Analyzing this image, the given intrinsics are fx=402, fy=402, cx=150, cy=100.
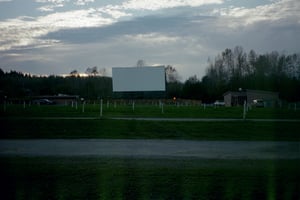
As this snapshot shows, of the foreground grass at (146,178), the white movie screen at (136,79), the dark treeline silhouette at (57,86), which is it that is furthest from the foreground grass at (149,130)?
the dark treeline silhouette at (57,86)

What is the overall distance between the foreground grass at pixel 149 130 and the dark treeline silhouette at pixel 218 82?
56.9m

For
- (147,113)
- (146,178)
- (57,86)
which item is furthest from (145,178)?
(57,86)

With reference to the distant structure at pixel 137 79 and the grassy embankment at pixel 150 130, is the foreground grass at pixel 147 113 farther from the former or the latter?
the grassy embankment at pixel 150 130

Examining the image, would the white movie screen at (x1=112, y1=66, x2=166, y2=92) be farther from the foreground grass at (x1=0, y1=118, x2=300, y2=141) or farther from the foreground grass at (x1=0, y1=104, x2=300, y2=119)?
the foreground grass at (x1=0, y1=118, x2=300, y2=141)

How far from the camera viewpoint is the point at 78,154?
1259cm

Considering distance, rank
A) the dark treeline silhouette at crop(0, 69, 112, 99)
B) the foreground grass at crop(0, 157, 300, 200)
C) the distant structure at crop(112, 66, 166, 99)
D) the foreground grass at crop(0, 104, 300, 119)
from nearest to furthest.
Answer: the foreground grass at crop(0, 157, 300, 200), the foreground grass at crop(0, 104, 300, 119), the distant structure at crop(112, 66, 166, 99), the dark treeline silhouette at crop(0, 69, 112, 99)

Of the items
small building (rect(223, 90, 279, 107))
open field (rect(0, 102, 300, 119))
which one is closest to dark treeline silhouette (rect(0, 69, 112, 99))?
small building (rect(223, 90, 279, 107))

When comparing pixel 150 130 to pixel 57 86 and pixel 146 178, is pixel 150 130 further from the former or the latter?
pixel 57 86

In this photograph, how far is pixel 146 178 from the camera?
27.8ft

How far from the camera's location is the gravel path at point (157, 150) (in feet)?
41.2

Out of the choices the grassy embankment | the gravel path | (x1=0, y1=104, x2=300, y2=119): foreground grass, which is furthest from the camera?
(x1=0, y1=104, x2=300, y2=119): foreground grass

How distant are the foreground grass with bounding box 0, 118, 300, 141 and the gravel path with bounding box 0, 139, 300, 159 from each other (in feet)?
10.2

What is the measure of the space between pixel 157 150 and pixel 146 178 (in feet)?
17.8

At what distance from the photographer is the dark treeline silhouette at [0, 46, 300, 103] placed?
87000mm
